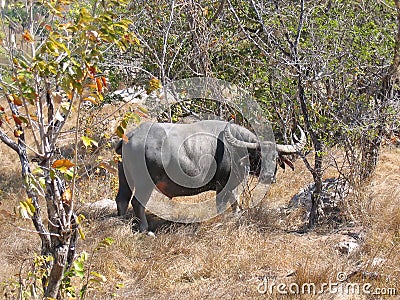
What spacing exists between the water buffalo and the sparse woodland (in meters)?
0.37

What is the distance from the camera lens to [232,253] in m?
5.79

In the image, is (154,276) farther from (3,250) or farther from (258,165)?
(258,165)

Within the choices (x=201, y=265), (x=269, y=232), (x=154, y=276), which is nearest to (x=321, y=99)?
(x=269, y=232)

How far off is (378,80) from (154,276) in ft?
12.0

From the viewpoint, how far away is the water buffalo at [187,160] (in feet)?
23.2

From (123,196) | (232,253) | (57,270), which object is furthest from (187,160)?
(57,270)

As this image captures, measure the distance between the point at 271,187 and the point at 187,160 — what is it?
1610mm

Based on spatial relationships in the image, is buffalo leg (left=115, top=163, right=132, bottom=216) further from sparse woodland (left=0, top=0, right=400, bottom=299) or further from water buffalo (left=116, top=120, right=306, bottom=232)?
sparse woodland (left=0, top=0, right=400, bottom=299)

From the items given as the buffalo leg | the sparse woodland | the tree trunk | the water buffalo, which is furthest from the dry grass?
the tree trunk

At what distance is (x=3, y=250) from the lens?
6133mm

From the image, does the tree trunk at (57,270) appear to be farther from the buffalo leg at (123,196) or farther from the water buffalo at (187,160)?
the buffalo leg at (123,196)

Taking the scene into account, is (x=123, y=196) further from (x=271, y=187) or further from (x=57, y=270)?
(x=57, y=270)

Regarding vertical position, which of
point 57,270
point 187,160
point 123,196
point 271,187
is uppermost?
point 57,270

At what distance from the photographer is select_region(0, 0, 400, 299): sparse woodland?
13.3ft
